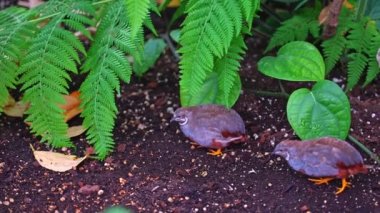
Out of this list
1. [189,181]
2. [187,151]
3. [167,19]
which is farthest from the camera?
[167,19]

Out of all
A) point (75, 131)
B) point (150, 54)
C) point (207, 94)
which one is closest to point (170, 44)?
point (150, 54)

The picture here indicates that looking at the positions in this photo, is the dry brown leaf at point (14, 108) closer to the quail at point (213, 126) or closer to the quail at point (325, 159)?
the quail at point (213, 126)

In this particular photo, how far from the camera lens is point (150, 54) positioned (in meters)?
2.84

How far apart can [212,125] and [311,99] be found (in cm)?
36

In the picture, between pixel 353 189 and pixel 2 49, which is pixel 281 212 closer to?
Answer: pixel 353 189

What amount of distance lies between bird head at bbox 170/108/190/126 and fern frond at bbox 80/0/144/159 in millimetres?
230

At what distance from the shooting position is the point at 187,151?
2.43 m

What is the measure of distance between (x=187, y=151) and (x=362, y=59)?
741 millimetres

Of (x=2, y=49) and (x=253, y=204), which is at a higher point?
(x=2, y=49)

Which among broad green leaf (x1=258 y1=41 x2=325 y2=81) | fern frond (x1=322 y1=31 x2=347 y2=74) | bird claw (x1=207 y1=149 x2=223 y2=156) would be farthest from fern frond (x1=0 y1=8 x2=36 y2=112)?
fern frond (x1=322 y1=31 x2=347 y2=74)

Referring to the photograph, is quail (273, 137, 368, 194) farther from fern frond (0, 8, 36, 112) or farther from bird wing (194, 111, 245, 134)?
fern frond (0, 8, 36, 112)

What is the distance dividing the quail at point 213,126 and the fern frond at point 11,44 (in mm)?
597

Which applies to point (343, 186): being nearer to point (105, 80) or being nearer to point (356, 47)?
point (356, 47)

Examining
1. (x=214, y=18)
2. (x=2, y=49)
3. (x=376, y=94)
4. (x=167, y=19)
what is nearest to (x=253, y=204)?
(x=214, y=18)
